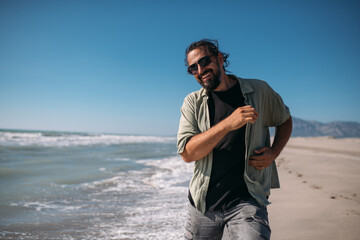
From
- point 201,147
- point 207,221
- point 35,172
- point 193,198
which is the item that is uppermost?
point 201,147

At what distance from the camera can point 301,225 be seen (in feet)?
12.1

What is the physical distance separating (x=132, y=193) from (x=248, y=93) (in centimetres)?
555

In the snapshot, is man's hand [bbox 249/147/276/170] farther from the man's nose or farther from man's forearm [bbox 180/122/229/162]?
the man's nose

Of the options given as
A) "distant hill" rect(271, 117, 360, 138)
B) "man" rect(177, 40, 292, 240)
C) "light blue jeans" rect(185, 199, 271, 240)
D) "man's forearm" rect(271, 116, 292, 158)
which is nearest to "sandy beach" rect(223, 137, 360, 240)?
"light blue jeans" rect(185, 199, 271, 240)

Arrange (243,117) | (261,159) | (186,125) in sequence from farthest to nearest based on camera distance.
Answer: (186,125), (261,159), (243,117)

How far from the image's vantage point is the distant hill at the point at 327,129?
77.6 metres

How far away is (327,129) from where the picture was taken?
307ft

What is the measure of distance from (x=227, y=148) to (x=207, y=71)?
0.68 meters

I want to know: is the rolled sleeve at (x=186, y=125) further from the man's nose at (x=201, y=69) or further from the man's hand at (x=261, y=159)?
the man's hand at (x=261, y=159)

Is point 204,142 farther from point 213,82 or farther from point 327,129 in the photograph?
point 327,129

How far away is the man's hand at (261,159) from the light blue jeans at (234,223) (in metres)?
0.27

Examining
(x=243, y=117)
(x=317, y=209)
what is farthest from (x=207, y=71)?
(x=317, y=209)

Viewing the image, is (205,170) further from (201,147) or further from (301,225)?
(301,225)

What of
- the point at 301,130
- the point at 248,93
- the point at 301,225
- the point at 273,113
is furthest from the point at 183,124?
the point at 301,130
